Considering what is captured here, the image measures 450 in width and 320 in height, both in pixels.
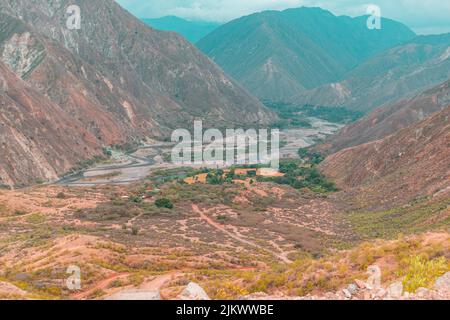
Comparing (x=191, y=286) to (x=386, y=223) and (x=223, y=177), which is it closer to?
(x=386, y=223)

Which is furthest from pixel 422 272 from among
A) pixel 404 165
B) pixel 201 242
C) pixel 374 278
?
pixel 404 165

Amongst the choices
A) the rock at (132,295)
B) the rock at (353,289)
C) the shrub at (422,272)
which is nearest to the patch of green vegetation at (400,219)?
the rock at (132,295)

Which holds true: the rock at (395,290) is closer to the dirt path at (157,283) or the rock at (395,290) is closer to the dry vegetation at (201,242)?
the dry vegetation at (201,242)

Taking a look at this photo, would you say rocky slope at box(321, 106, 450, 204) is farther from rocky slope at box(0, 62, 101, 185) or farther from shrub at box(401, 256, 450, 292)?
rocky slope at box(0, 62, 101, 185)

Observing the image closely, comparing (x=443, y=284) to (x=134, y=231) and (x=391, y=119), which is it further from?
(x=391, y=119)

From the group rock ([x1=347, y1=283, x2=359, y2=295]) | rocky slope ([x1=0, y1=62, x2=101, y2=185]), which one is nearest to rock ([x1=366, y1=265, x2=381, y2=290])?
rock ([x1=347, y1=283, x2=359, y2=295])
